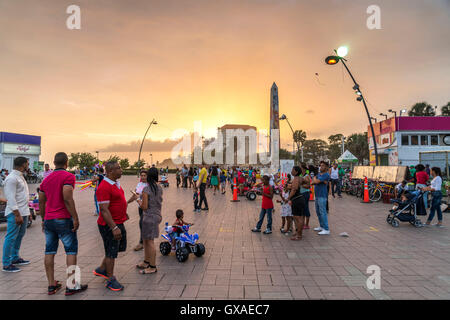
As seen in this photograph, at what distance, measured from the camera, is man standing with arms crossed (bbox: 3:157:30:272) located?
14.6 feet

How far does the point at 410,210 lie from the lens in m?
7.89

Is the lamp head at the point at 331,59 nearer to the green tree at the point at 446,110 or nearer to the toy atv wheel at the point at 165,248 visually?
the toy atv wheel at the point at 165,248

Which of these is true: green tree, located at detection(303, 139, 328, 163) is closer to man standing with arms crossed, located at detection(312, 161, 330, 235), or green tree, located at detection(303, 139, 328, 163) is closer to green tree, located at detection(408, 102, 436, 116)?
green tree, located at detection(408, 102, 436, 116)

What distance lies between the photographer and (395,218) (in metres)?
7.95

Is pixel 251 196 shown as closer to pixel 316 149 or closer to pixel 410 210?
pixel 410 210

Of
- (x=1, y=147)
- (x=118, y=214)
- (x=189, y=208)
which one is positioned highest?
(x=1, y=147)

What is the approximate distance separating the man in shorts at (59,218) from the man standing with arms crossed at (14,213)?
3.96ft

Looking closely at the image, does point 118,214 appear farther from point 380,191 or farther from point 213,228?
point 380,191

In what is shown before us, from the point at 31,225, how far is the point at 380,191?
1454 cm

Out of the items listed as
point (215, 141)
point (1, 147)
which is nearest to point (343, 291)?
point (1, 147)

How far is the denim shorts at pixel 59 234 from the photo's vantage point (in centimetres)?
365

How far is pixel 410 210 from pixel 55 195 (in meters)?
8.82

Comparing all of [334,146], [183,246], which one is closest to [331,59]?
[183,246]
